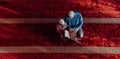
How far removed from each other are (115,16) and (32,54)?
352 cm

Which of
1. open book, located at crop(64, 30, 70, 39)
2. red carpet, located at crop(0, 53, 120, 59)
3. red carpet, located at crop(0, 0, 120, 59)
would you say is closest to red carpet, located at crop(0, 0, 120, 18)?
red carpet, located at crop(0, 0, 120, 59)

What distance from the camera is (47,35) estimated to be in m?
10.5

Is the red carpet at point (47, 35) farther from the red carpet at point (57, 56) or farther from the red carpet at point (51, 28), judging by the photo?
the red carpet at point (57, 56)

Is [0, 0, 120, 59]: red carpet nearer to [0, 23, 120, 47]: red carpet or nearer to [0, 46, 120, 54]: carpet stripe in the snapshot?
[0, 23, 120, 47]: red carpet

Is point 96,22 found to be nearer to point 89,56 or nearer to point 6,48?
point 89,56

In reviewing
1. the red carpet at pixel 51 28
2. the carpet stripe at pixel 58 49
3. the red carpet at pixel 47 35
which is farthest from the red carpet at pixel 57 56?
the red carpet at pixel 47 35

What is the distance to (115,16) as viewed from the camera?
1098 cm

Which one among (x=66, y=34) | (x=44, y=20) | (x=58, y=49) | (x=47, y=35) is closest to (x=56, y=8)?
(x=44, y=20)

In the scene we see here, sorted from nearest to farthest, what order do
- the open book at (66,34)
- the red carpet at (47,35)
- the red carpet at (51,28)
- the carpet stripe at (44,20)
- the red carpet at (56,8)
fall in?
1. the open book at (66,34)
2. the red carpet at (51,28)
3. the red carpet at (47,35)
4. the carpet stripe at (44,20)
5. the red carpet at (56,8)

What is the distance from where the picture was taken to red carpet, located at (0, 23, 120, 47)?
33.3 ft

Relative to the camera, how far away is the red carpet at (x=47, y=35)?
1016 cm

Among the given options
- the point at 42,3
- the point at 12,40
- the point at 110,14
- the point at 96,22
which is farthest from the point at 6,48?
the point at 110,14

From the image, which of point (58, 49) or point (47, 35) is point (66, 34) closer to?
point (58, 49)

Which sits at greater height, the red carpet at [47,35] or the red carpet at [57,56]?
the red carpet at [47,35]
